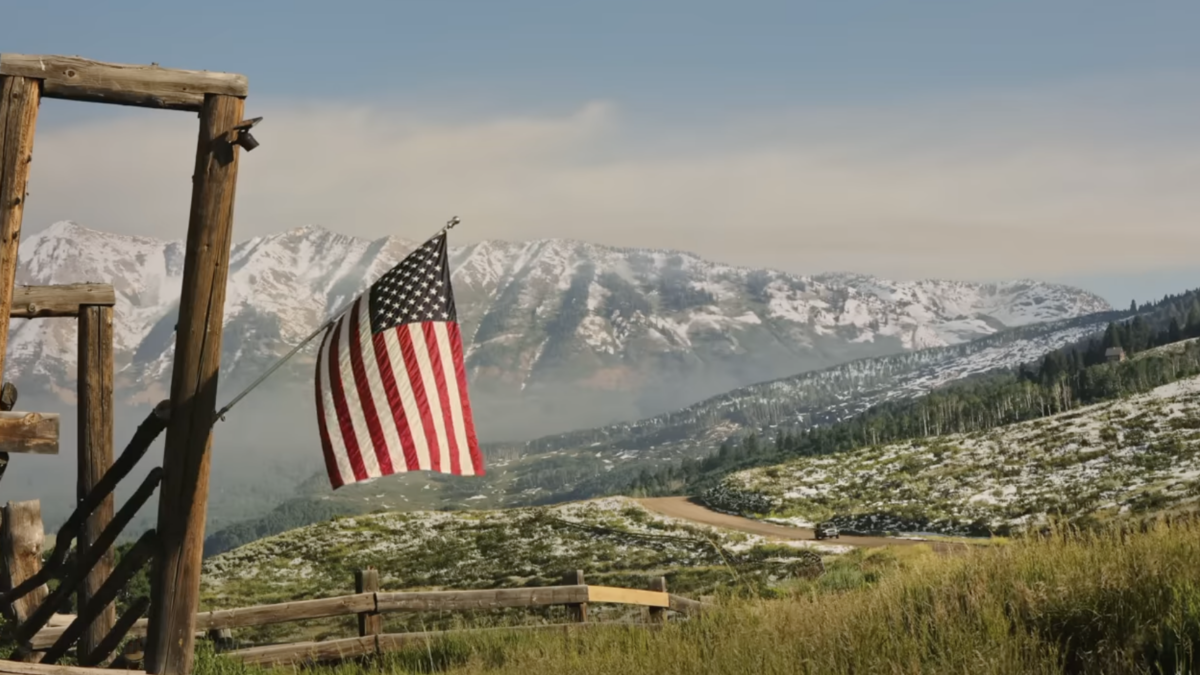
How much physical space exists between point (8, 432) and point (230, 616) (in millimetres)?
8224

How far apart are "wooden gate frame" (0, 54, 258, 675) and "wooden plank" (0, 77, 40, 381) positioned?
439mm

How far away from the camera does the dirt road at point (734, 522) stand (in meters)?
79.0

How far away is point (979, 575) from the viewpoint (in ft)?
29.5

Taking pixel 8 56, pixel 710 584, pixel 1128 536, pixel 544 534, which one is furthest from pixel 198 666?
pixel 544 534

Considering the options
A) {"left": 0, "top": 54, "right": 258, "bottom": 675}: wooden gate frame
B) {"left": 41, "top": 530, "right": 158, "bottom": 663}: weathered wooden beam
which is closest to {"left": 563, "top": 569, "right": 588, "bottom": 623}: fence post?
{"left": 41, "top": 530, "right": 158, "bottom": 663}: weathered wooden beam

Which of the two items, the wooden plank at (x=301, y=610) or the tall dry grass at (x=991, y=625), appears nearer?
the tall dry grass at (x=991, y=625)

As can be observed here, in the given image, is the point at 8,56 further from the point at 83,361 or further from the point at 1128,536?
the point at 1128,536

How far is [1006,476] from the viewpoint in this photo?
363 ft

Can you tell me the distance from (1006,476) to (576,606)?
103 m

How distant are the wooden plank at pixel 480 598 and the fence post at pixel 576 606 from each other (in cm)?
15

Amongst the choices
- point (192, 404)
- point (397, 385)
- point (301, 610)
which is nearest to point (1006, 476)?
point (301, 610)

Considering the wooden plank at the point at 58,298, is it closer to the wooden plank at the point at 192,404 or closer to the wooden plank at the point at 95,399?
the wooden plank at the point at 95,399

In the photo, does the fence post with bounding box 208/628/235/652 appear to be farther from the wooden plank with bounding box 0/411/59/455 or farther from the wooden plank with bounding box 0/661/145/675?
the wooden plank with bounding box 0/411/59/455

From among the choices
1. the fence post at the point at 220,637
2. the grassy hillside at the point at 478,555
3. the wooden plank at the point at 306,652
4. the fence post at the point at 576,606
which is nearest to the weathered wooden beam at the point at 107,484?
the wooden plank at the point at 306,652
